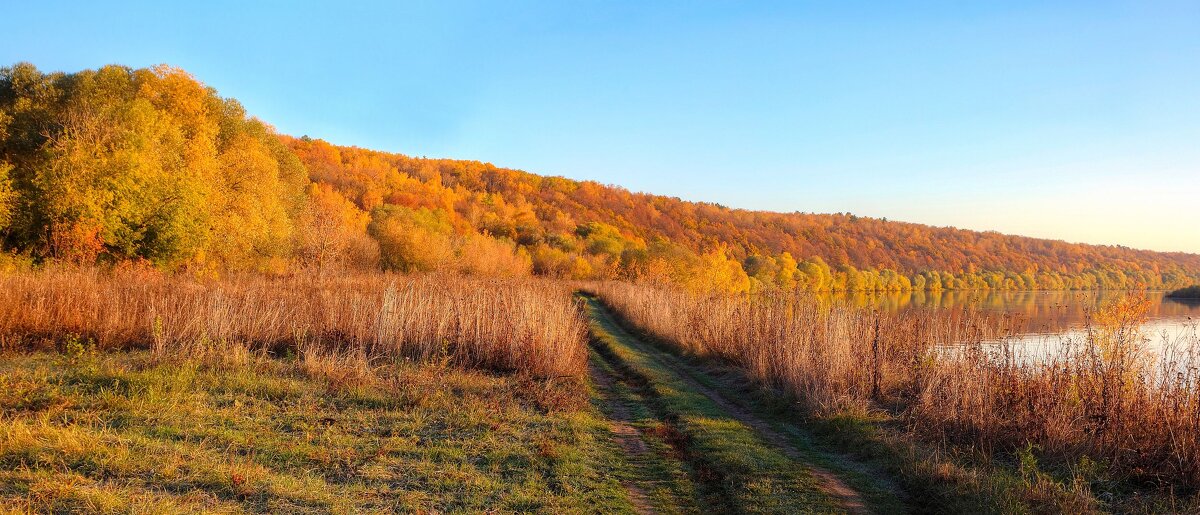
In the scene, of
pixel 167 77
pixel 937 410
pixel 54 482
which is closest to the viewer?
pixel 54 482

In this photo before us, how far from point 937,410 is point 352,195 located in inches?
2926

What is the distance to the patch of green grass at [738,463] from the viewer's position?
5160 mm

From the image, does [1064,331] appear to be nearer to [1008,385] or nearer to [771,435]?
[1008,385]

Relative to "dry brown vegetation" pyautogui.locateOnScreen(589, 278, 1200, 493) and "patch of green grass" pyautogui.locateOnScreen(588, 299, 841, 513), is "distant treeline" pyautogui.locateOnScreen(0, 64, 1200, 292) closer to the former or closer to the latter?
"dry brown vegetation" pyautogui.locateOnScreen(589, 278, 1200, 493)

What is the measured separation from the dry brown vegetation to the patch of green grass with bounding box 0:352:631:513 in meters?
3.91

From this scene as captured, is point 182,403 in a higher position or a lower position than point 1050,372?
lower

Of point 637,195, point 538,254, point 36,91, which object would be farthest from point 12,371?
point 637,195

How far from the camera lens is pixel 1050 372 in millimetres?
7133

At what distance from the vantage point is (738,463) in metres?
6.09

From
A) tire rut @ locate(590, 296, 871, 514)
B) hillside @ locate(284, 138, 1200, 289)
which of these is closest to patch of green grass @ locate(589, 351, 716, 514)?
tire rut @ locate(590, 296, 871, 514)

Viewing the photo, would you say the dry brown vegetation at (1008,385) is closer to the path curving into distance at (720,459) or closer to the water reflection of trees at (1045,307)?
the water reflection of trees at (1045,307)

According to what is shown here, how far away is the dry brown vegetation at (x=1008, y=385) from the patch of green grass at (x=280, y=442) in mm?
3909

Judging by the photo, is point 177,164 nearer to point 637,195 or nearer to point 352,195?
point 352,195

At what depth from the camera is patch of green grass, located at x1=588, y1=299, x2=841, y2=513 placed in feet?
16.9
